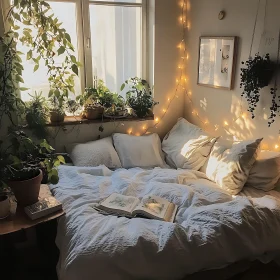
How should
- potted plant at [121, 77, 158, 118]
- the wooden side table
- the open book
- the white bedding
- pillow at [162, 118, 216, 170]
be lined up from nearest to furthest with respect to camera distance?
the white bedding
the open book
the wooden side table
pillow at [162, 118, 216, 170]
potted plant at [121, 77, 158, 118]

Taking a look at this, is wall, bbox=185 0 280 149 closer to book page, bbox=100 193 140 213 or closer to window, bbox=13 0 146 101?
window, bbox=13 0 146 101

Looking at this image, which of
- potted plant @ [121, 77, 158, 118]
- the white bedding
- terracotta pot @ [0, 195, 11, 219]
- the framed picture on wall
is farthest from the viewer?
potted plant @ [121, 77, 158, 118]

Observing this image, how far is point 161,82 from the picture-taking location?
2961mm

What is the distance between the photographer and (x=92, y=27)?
2736 mm

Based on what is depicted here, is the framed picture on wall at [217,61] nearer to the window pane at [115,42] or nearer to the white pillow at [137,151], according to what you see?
the window pane at [115,42]

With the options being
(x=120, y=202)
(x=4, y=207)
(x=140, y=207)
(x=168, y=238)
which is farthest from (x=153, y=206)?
(x=4, y=207)

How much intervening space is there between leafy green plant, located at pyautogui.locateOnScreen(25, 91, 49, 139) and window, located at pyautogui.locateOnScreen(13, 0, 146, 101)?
150mm

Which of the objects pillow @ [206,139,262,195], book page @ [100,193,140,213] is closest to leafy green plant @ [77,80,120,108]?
book page @ [100,193,140,213]

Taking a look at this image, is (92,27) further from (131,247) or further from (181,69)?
(131,247)

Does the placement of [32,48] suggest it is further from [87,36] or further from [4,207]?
[4,207]

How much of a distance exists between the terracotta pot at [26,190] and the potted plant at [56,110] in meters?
0.97

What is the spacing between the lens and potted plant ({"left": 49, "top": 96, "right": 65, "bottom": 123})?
261 centimetres

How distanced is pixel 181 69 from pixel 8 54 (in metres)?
1.60

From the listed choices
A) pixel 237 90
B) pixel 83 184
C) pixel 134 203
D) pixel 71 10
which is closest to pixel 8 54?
pixel 71 10
